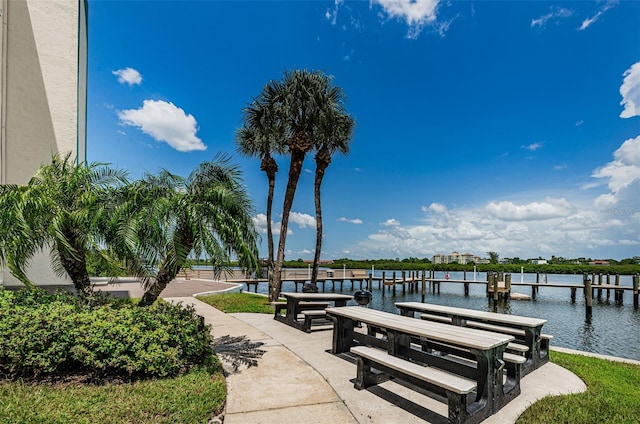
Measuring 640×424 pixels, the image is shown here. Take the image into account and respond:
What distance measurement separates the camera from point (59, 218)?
5250mm

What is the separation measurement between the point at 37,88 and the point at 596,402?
56.3ft

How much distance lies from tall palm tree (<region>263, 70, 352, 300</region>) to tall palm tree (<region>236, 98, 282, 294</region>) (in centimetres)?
34

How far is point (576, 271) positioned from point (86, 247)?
60.7 meters

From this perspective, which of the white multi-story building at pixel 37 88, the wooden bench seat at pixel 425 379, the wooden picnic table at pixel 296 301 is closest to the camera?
the wooden bench seat at pixel 425 379

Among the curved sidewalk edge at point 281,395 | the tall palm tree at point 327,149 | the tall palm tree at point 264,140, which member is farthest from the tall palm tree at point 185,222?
the tall palm tree at point 327,149

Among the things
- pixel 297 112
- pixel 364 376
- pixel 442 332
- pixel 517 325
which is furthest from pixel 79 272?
pixel 297 112

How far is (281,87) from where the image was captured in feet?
45.3

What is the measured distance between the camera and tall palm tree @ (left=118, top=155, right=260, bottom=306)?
491cm

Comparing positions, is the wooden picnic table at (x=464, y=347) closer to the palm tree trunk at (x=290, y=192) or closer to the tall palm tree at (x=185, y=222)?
the tall palm tree at (x=185, y=222)

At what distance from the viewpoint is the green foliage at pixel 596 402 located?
366 centimetres

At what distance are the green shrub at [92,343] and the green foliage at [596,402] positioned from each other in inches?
168

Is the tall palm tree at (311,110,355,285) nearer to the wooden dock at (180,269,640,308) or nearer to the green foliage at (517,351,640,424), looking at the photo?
the wooden dock at (180,269,640,308)

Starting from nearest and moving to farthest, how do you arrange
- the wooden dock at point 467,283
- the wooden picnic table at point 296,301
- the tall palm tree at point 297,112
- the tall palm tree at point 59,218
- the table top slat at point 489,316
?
the tall palm tree at point 59,218
the table top slat at point 489,316
the wooden picnic table at point 296,301
the tall palm tree at point 297,112
the wooden dock at point 467,283

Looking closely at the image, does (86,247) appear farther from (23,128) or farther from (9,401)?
(23,128)
